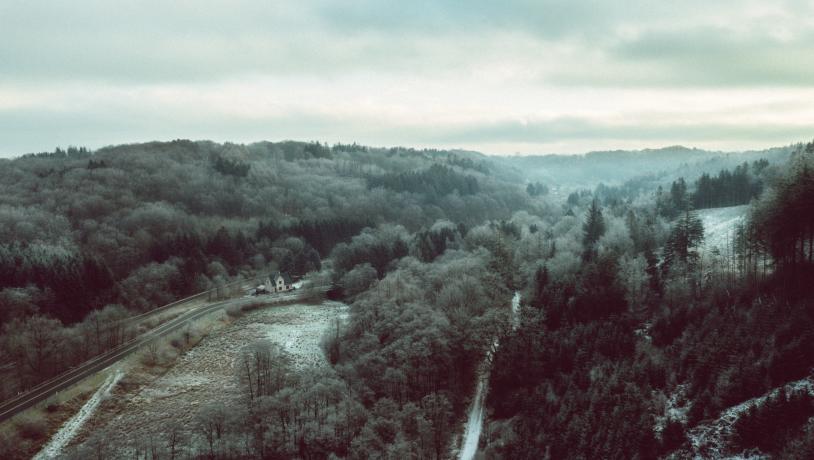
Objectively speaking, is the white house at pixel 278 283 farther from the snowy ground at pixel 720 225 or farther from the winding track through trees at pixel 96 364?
the snowy ground at pixel 720 225

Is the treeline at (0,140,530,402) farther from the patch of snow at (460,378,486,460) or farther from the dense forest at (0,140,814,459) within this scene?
the patch of snow at (460,378,486,460)

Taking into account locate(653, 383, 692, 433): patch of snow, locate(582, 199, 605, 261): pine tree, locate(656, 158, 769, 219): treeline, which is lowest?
locate(653, 383, 692, 433): patch of snow

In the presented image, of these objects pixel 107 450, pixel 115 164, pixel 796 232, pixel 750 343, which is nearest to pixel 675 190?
pixel 796 232

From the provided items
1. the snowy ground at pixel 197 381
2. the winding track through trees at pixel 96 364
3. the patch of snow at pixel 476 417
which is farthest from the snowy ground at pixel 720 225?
the winding track through trees at pixel 96 364

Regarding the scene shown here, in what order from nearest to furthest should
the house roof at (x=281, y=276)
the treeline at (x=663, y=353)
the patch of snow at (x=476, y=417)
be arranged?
the treeline at (x=663, y=353)
the patch of snow at (x=476, y=417)
the house roof at (x=281, y=276)

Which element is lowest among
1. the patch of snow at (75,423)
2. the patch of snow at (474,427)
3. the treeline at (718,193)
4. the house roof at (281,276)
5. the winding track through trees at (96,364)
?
the patch of snow at (474,427)

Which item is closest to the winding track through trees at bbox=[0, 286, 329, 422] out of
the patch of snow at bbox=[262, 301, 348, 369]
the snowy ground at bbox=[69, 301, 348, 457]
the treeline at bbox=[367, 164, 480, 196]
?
the snowy ground at bbox=[69, 301, 348, 457]
